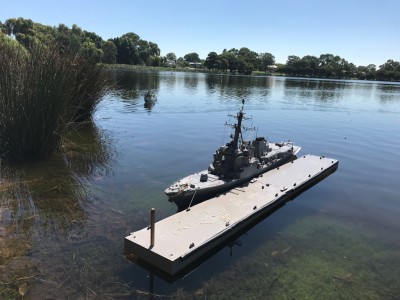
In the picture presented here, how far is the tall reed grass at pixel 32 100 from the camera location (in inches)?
791

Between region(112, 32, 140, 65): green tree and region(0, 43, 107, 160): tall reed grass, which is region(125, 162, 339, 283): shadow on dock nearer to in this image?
region(0, 43, 107, 160): tall reed grass

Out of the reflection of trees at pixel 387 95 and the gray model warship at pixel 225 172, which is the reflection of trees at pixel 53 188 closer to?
the gray model warship at pixel 225 172

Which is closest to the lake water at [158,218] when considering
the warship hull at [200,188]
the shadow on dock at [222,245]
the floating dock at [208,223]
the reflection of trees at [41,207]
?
the reflection of trees at [41,207]

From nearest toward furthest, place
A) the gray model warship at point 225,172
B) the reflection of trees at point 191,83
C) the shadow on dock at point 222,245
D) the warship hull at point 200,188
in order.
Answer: the shadow on dock at point 222,245, the warship hull at point 200,188, the gray model warship at point 225,172, the reflection of trees at point 191,83

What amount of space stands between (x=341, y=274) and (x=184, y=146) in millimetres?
21227

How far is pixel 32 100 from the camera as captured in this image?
2058cm

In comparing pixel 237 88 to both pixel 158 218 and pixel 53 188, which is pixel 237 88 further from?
pixel 158 218

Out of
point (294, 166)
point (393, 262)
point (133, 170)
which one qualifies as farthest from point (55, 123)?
point (393, 262)

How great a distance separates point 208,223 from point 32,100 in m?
13.5

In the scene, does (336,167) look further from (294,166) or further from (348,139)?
(348,139)

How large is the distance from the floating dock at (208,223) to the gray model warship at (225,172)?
586mm

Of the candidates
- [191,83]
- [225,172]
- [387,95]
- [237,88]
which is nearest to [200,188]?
[225,172]

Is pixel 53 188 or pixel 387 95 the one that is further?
pixel 387 95

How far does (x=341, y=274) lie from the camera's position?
13898mm
